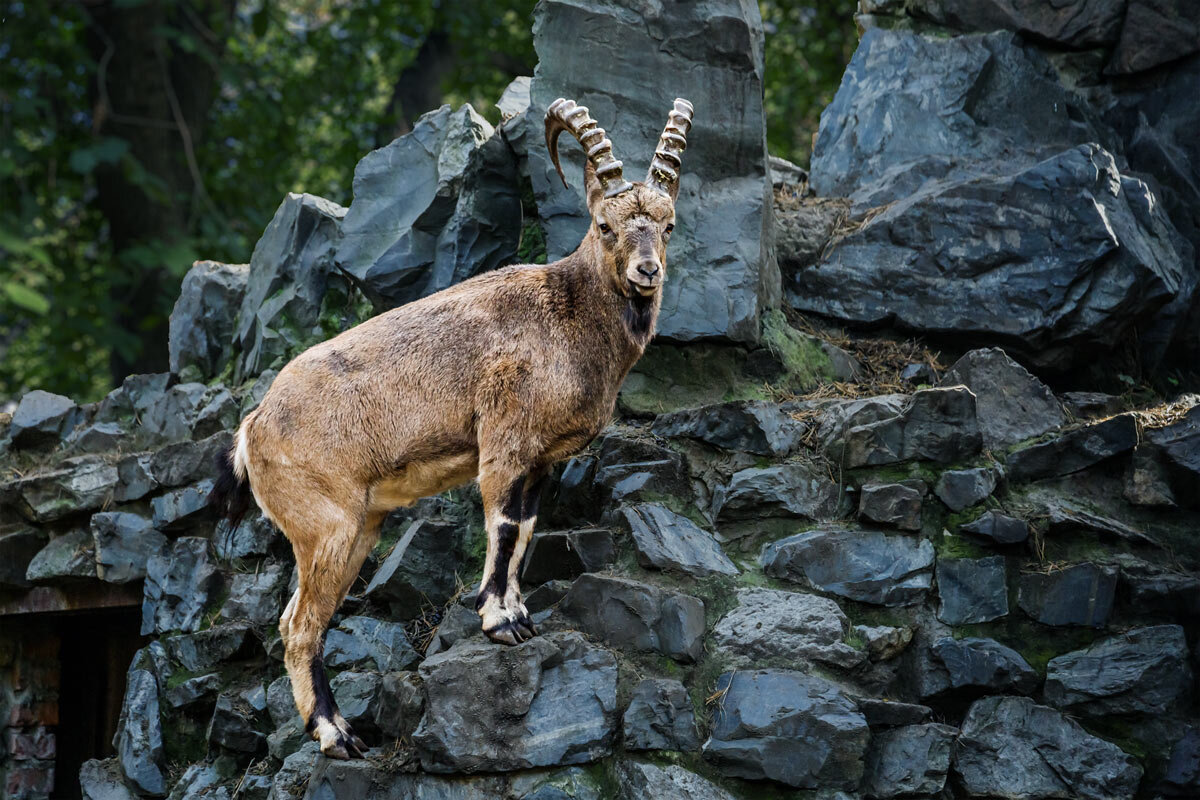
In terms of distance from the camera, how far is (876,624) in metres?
6.45

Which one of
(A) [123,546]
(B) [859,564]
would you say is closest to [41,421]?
(A) [123,546]

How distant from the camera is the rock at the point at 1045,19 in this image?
364 inches

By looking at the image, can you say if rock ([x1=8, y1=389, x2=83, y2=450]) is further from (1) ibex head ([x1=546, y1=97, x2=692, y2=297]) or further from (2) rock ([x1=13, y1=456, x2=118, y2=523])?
(1) ibex head ([x1=546, y1=97, x2=692, y2=297])

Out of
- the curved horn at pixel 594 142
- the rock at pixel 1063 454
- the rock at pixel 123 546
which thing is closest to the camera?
the curved horn at pixel 594 142

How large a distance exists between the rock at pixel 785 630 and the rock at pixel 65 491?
5038 mm

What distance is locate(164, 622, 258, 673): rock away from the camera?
768 cm

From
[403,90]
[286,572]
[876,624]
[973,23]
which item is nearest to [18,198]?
[403,90]

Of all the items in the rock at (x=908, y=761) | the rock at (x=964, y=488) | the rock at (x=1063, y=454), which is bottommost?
the rock at (x=908, y=761)

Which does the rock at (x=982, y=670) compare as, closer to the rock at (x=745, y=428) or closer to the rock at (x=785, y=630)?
the rock at (x=785, y=630)

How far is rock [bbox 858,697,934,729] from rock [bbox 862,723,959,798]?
32 millimetres

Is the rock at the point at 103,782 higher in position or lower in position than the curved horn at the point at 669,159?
lower

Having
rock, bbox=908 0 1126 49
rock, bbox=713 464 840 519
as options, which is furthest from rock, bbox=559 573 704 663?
rock, bbox=908 0 1126 49

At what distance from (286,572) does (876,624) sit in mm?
3884

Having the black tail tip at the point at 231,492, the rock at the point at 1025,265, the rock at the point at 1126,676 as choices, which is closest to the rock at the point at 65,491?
the black tail tip at the point at 231,492
